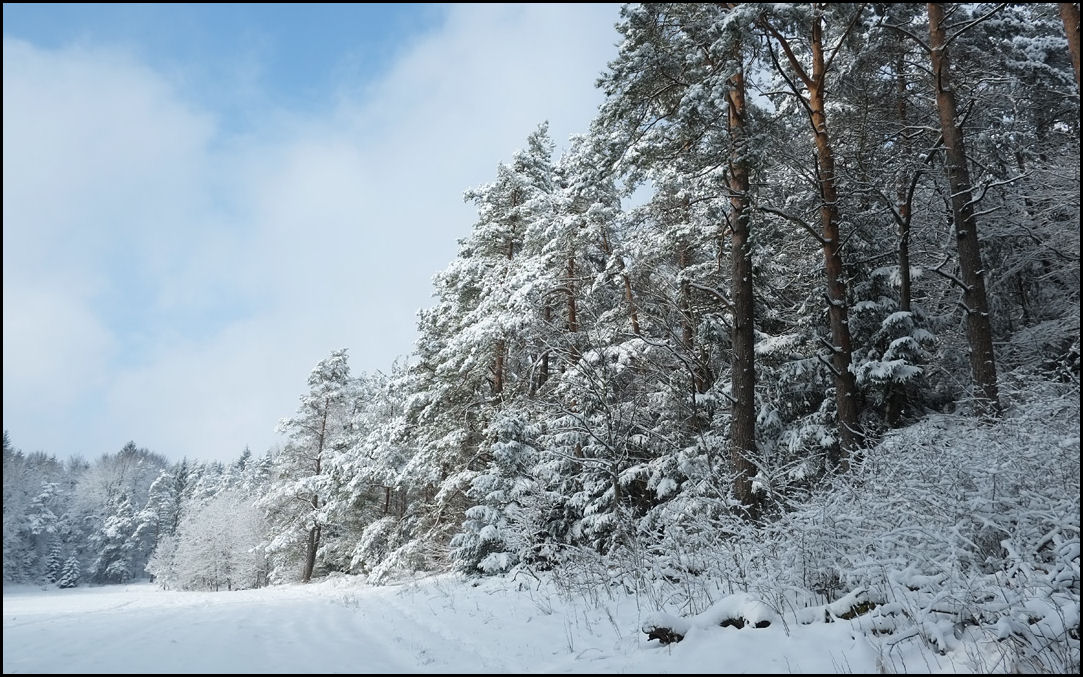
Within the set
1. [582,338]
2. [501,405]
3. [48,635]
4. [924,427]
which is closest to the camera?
[48,635]

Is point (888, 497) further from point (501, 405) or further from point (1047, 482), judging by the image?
point (501, 405)

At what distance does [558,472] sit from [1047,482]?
10477mm

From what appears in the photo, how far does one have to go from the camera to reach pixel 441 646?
583 centimetres

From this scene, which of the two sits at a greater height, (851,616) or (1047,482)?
(1047,482)

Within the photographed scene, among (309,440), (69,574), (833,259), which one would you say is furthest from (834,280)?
(69,574)

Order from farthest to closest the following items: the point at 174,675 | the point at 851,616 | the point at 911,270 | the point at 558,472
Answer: the point at 558,472
the point at 911,270
the point at 851,616
the point at 174,675

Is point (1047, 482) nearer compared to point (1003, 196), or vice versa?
point (1047, 482)

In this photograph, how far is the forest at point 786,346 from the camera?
4.85 metres

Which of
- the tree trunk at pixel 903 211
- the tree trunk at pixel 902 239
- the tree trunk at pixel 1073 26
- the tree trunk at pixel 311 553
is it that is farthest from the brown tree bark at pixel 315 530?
the tree trunk at pixel 1073 26

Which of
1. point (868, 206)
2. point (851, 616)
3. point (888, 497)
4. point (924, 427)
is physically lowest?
point (851, 616)

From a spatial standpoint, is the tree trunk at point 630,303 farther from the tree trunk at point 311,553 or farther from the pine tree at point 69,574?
the pine tree at point 69,574

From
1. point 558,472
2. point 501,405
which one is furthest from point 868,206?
point 501,405

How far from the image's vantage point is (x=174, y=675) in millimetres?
3666

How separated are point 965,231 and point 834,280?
92.0 inches
